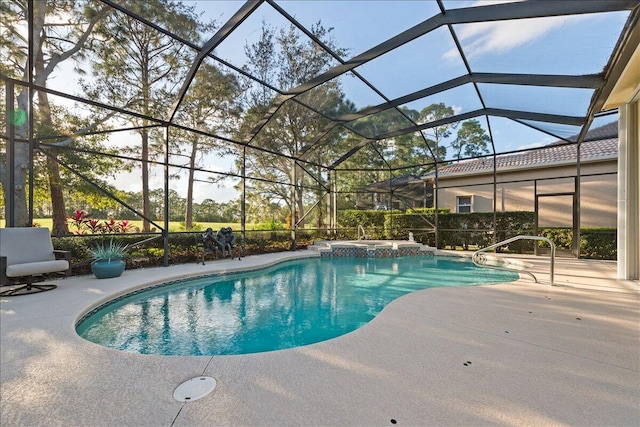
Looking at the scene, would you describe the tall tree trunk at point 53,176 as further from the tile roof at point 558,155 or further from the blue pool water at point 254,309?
the tile roof at point 558,155

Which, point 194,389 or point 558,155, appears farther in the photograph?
point 558,155

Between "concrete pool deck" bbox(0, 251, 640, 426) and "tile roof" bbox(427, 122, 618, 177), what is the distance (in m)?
7.49

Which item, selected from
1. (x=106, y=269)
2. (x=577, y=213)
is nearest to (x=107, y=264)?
(x=106, y=269)

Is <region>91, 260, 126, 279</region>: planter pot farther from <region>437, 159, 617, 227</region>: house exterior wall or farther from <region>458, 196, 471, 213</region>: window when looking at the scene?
<region>458, 196, 471, 213</region>: window

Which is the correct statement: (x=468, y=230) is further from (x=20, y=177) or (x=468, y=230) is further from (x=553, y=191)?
(x=20, y=177)

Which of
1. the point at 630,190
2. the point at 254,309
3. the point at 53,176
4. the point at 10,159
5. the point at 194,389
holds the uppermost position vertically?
the point at 53,176

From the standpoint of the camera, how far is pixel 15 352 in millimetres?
2295

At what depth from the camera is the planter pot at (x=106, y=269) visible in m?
5.15

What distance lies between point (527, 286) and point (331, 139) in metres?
9.12

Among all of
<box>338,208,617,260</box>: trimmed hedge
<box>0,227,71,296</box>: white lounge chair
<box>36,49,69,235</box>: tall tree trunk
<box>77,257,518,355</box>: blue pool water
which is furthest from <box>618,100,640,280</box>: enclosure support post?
<box>36,49,69,235</box>: tall tree trunk

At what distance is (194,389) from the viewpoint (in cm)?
176

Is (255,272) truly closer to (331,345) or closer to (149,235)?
(149,235)

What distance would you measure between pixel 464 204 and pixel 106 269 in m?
13.2

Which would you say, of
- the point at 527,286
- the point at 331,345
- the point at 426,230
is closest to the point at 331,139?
the point at 426,230
